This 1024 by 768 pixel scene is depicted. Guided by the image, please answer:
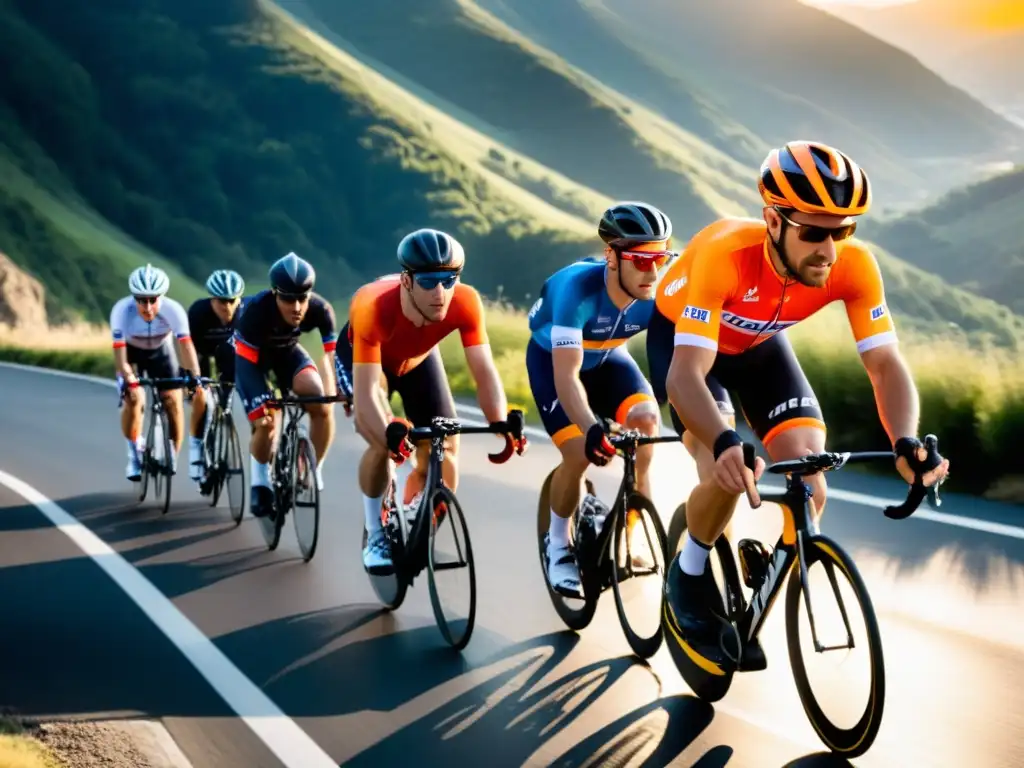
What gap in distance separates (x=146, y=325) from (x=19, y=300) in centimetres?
4497

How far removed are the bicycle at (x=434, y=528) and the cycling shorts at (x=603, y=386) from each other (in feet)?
1.52

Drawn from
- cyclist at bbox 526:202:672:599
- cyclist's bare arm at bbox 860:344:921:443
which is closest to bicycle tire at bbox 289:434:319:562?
cyclist at bbox 526:202:672:599

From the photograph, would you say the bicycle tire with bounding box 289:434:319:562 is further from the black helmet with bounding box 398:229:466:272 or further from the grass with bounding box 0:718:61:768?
the grass with bounding box 0:718:61:768

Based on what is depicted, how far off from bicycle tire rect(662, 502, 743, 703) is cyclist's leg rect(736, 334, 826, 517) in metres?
0.41

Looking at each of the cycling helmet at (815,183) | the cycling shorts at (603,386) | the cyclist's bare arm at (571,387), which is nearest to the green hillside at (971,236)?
the cycling shorts at (603,386)

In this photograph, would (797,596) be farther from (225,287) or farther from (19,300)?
(19,300)

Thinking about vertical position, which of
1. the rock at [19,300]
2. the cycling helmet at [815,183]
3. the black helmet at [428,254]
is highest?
the cycling helmet at [815,183]

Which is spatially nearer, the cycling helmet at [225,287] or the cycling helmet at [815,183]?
the cycling helmet at [815,183]

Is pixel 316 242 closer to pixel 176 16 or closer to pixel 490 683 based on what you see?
pixel 176 16

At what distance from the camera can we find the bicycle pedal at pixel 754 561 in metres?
4.86

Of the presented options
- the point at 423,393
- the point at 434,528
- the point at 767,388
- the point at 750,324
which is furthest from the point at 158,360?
the point at 750,324

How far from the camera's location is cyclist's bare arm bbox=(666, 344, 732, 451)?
176 inches

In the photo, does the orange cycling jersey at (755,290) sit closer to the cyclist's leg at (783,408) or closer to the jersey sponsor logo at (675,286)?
the jersey sponsor logo at (675,286)

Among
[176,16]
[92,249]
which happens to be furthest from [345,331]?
[176,16]
